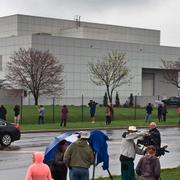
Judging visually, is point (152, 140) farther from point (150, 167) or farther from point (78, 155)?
point (78, 155)

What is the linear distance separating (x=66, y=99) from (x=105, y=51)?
38.4ft

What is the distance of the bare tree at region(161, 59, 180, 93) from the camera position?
89.2 m

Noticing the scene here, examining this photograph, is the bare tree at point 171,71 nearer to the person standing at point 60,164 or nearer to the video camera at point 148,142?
the video camera at point 148,142

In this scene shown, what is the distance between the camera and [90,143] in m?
12.2

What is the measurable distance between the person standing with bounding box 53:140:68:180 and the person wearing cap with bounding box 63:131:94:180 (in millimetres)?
453

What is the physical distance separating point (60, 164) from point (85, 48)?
76332 millimetres

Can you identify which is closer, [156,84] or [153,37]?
[156,84]

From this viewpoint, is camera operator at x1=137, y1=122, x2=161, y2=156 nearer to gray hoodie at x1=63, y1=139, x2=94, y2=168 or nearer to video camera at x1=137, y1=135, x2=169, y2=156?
video camera at x1=137, y1=135, x2=169, y2=156

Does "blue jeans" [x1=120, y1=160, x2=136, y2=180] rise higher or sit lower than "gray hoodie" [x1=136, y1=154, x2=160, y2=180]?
lower

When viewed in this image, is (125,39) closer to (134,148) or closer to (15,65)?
(15,65)

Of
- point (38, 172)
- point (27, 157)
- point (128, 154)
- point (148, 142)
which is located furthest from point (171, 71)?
point (38, 172)

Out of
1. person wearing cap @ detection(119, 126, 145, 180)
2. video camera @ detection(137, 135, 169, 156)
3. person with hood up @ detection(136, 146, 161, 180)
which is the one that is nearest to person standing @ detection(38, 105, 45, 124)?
video camera @ detection(137, 135, 169, 156)

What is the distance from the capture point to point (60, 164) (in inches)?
472

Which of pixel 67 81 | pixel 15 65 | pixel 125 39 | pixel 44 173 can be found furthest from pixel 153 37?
pixel 44 173
